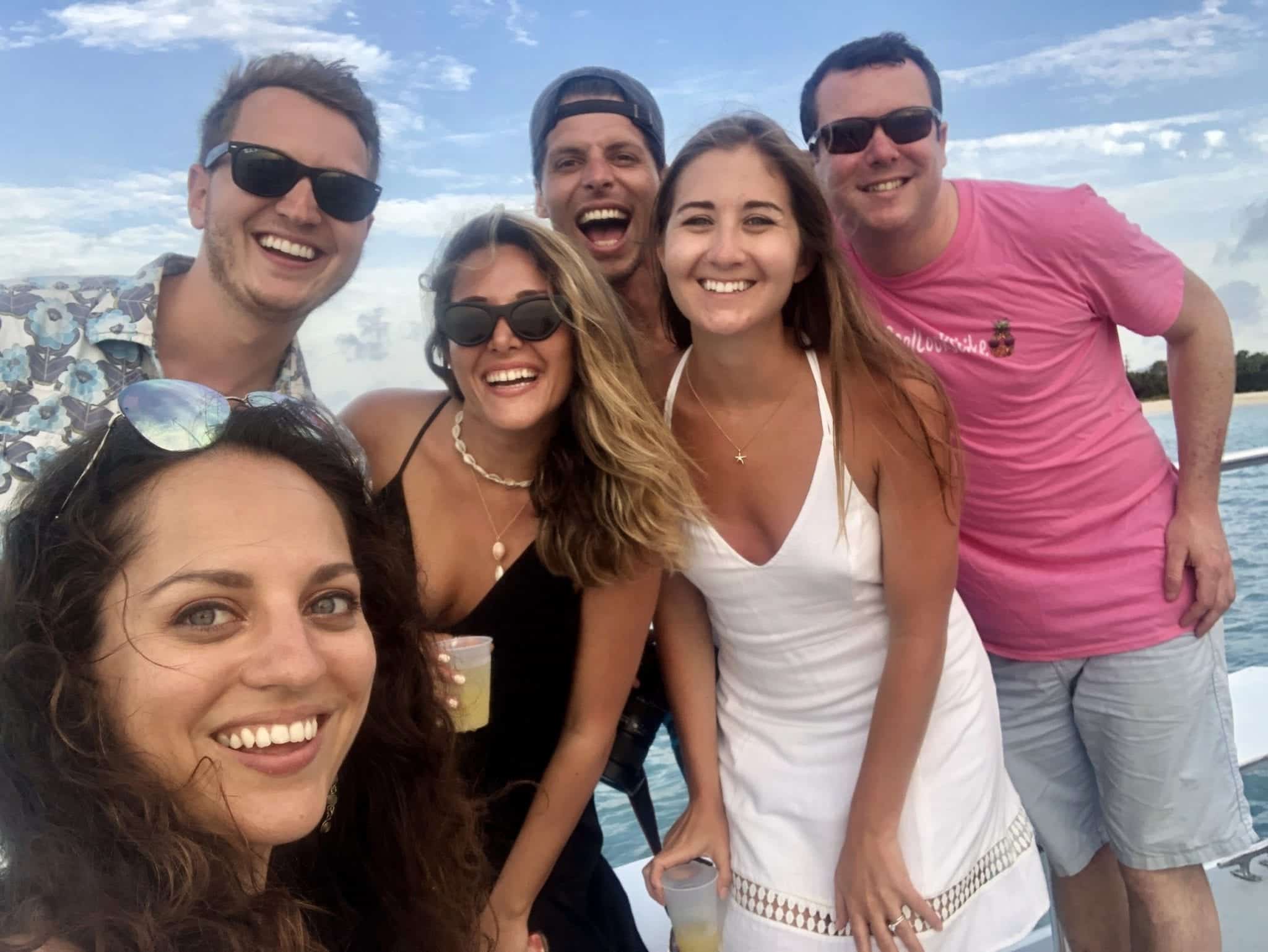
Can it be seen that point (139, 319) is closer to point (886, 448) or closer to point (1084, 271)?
point (886, 448)

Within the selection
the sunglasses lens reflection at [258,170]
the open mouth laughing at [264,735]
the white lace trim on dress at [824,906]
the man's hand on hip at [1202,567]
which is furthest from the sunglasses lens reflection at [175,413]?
the man's hand on hip at [1202,567]

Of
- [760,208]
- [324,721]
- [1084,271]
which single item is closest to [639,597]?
[324,721]

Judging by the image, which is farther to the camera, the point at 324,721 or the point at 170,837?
the point at 324,721

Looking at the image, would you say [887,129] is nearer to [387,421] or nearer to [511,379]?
[511,379]

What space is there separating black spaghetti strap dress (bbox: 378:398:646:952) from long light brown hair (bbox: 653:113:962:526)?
2.36 feet

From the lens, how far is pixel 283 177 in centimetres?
230

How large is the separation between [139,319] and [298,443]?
0.85 m

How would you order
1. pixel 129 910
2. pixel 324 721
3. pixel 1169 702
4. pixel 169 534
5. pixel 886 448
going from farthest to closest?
pixel 1169 702
pixel 886 448
pixel 324 721
pixel 169 534
pixel 129 910

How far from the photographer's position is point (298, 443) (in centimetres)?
165

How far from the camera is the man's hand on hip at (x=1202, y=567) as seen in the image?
247 centimetres

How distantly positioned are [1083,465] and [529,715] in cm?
164

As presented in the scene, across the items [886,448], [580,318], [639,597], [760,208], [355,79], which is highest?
[355,79]

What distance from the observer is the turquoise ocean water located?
190 inches

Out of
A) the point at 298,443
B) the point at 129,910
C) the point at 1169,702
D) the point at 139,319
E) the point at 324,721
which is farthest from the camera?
the point at 1169,702
